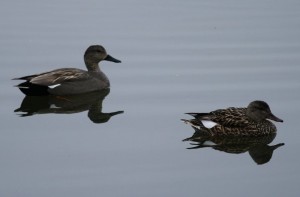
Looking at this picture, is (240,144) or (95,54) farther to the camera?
(95,54)

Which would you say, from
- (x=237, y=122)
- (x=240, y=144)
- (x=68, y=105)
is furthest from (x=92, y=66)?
(x=240, y=144)

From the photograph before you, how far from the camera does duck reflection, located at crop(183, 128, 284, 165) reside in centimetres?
801

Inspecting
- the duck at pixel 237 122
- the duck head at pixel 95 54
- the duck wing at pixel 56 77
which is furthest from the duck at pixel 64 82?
the duck at pixel 237 122

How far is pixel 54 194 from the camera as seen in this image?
6508 mm

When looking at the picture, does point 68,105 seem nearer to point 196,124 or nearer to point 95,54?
point 95,54

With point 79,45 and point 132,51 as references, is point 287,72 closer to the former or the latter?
point 132,51

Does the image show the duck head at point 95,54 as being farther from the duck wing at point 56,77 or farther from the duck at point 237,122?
the duck at point 237,122

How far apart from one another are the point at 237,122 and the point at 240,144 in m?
0.31

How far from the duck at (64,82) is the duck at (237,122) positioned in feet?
9.18

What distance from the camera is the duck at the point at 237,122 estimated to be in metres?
8.55

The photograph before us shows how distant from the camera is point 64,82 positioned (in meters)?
10.7

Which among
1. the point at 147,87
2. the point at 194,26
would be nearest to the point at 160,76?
the point at 147,87

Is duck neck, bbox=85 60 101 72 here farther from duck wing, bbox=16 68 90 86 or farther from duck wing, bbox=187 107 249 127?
duck wing, bbox=187 107 249 127

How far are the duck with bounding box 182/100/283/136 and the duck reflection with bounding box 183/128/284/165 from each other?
0.06 metres
